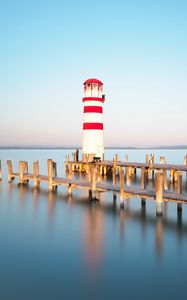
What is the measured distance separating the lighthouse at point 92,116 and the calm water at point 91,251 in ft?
30.5

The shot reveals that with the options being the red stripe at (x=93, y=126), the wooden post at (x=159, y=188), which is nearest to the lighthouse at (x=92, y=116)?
the red stripe at (x=93, y=126)

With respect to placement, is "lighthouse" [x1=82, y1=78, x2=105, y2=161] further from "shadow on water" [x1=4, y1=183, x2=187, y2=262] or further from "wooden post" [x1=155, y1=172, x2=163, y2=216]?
"wooden post" [x1=155, y1=172, x2=163, y2=216]

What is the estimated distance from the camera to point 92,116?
24.8m

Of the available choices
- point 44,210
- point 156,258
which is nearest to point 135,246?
point 156,258

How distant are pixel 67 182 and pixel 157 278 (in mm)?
9837

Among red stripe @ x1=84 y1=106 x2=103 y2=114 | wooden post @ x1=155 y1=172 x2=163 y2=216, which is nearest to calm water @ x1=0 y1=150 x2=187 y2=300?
wooden post @ x1=155 y1=172 x2=163 y2=216

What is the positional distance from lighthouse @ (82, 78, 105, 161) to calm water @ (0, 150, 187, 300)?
366 inches

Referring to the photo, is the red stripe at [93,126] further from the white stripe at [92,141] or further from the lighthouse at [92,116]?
the white stripe at [92,141]

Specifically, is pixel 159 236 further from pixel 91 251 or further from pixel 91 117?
pixel 91 117

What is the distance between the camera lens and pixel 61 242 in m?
10.8

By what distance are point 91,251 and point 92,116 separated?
1587 cm

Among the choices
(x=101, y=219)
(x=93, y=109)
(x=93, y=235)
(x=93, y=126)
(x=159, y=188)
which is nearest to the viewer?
(x=93, y=235)

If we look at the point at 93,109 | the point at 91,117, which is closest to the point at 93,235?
the point at 91,117

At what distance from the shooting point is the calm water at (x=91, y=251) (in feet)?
24.2
